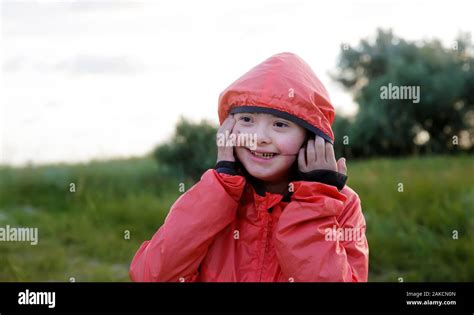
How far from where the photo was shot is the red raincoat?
9.07 ft

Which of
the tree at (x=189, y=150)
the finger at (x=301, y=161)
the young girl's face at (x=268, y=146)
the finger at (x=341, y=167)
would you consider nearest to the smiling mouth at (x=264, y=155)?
the young girl's face at (x=268, y=146)

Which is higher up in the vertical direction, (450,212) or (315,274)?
(450,212)

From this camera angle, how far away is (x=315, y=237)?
276cm

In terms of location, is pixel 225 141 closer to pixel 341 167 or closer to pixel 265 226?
pixel 265 226

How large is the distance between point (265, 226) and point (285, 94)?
57cm

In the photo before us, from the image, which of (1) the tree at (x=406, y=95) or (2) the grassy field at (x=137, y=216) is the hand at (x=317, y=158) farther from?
(1) the tree at (x=406, y=95)

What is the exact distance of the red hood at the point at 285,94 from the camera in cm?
292

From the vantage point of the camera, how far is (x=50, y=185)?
23.2 feet

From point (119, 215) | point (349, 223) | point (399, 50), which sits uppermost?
point (399, 50)

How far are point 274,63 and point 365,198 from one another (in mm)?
3481

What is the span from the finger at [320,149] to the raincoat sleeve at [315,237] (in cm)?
14

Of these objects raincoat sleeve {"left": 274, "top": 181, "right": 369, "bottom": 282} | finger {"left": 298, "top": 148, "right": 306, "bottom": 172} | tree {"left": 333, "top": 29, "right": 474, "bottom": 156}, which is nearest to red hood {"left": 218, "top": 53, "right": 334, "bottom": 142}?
finger {"left": 298, "top": 148, "right": 306, "bottom": 172}
